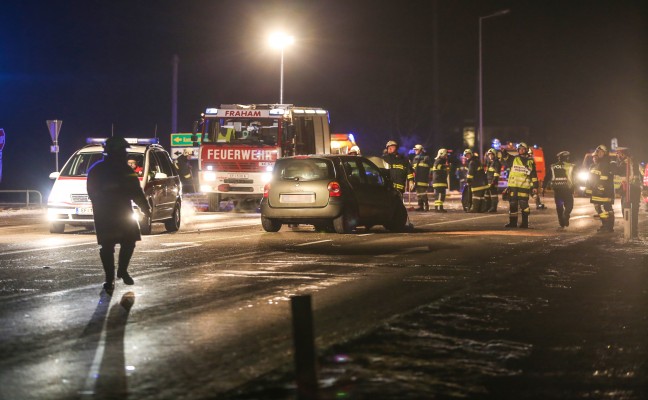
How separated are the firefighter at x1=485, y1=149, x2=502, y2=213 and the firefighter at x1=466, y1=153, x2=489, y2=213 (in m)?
0.28

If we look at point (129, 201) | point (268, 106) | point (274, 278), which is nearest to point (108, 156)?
point (129, 201)

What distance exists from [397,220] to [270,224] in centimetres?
260

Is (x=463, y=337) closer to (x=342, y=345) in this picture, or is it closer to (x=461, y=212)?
(x=342, y=345)

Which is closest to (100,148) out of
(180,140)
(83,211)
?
(83,211)

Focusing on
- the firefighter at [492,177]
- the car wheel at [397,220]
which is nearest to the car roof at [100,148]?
the car wheel at [397,220]

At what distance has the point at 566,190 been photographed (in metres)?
22.1

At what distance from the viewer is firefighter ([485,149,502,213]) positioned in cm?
2950

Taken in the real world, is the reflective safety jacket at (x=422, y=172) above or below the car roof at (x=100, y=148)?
below

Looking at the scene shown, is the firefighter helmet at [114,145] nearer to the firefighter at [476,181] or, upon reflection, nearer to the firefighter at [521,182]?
the firefighter at [521,182]

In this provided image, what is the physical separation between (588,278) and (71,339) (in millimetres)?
6934

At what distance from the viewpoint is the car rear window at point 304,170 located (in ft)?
65.2

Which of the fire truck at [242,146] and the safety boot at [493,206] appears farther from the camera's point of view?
the safety boot at [493,206]

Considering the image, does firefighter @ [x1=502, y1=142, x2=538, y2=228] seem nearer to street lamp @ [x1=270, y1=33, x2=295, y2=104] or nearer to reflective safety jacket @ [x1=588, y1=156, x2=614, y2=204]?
reflective safety jacket @ [x1=588, y1=156, x2=614, y2=204]

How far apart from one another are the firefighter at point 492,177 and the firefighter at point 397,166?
14.3ft
